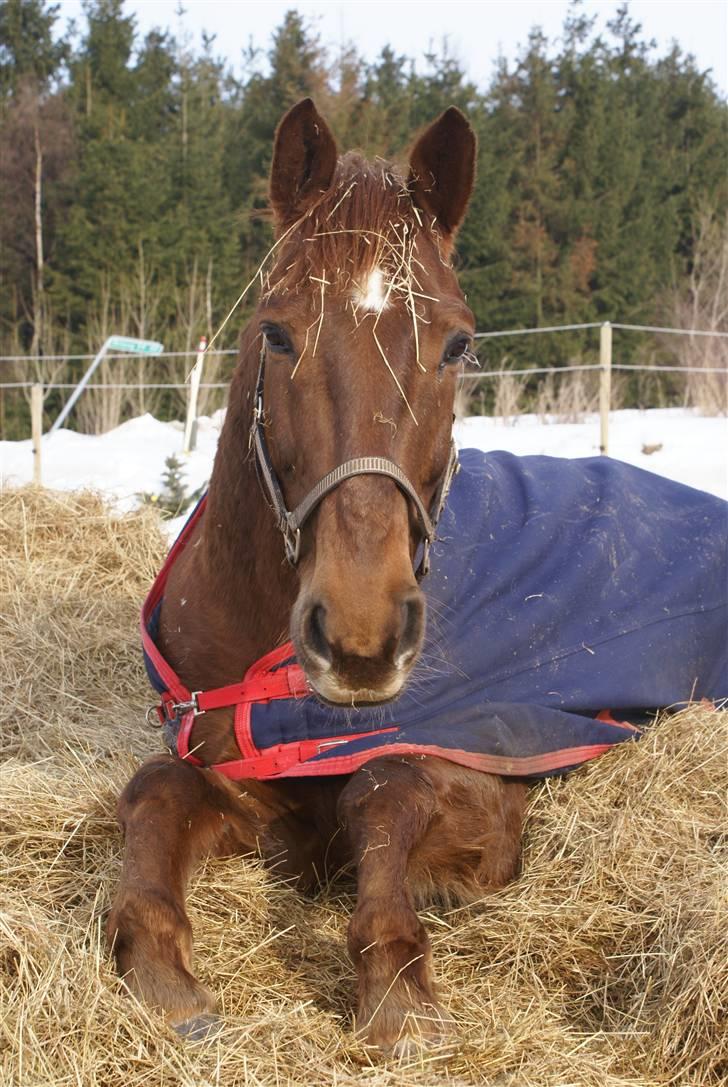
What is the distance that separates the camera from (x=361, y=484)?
1.89 meters

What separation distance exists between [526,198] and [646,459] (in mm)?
15272

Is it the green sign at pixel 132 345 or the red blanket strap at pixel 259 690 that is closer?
the red blanket strap at pixel 259 690

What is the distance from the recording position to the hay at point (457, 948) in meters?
1.78

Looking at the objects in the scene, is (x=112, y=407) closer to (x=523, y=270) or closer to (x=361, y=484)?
(x=523, y=270)

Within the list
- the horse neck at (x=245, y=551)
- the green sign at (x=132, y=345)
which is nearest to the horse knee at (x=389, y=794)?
the horse neck at (x=245, y=551)

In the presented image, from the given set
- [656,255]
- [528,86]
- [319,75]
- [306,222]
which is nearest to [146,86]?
[319,75]

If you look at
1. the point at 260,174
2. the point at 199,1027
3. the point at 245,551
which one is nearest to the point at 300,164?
the point at 245,551

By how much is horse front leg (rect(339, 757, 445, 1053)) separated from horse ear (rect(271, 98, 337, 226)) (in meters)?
1.29

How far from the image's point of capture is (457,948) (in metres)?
2.39

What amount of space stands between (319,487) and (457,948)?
1.19m

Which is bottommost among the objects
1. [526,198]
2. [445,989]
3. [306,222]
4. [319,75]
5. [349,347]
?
[445,989]

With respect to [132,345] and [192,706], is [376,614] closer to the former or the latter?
[192,706]

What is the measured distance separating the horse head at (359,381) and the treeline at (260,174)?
48.2ft

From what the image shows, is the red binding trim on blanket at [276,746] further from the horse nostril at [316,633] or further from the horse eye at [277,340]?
the horse eye at [277,340]
